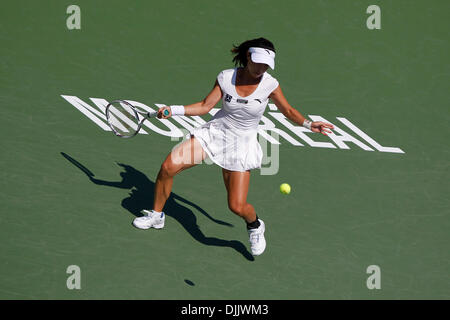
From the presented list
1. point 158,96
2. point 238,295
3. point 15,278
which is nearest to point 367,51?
point 158,96

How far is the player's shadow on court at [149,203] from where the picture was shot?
31.1 feet

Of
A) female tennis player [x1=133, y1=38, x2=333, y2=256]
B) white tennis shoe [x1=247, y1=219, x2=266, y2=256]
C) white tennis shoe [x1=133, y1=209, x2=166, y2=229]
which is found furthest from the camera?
white tennis shoe [x1=133, y1=209, x2=166, y2=229]

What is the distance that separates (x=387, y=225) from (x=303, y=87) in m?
2.98

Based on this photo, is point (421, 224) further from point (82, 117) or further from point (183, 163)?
point (82, 117)

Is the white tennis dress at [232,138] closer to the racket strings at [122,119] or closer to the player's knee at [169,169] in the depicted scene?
the player's knee at [169,169]

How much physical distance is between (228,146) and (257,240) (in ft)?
3.92

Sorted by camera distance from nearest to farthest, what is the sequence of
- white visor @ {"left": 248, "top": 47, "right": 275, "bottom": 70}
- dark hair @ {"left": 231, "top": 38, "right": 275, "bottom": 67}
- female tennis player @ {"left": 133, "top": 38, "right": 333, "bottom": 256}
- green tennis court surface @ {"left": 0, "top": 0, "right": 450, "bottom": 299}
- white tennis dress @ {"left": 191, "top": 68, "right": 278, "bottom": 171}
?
white visor @ {"left": 248, "top": 47, "right": 275, "bottom": 70} < dark hair @ {"left": 231, "top": 38, "right": 275, "bottom": 67} < female tennis player @ {"left": 133, "top": 38, "right": 333, "bottom": 256} < white tennis dress @ {"left": 191, "top": 68, "right": 278, "bottom": 171} < green tennis court surface @ {"left": 0, "top": 0, "right": 450, "bottom": 299}

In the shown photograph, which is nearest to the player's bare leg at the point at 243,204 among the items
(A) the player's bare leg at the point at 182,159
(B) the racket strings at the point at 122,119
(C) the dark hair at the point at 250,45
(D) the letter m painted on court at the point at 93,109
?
(A) the player's bare leg at the point at 182,159

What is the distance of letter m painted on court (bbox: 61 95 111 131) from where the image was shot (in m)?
11.1

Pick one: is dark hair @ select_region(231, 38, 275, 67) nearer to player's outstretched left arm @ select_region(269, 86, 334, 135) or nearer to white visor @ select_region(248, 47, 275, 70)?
white visor @ select_region(248, 47, 275, 70)

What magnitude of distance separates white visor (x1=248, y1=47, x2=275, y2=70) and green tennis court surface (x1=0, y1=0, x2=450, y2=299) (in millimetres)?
2421

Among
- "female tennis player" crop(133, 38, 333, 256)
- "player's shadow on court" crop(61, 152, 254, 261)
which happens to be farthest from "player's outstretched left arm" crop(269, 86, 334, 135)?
"player's shadow on court" crop(61, 152, 254, 261)

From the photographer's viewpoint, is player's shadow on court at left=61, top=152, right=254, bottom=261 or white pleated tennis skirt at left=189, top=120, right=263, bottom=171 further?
player's shadow on court at left=61, top=152, right=254, bottom=261

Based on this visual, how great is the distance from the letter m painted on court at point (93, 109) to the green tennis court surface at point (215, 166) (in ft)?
0.15
